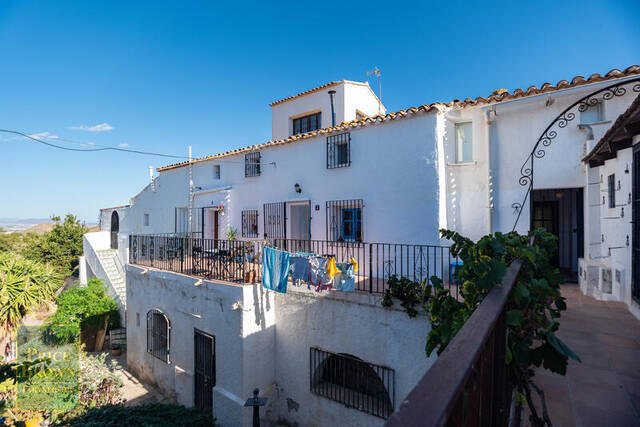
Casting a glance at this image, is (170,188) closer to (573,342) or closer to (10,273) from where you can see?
(10,273)

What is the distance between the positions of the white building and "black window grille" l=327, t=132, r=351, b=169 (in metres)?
0.03

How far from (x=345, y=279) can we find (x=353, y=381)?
2424 mm

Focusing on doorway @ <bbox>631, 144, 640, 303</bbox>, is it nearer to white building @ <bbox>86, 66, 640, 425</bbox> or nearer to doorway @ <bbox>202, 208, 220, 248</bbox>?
white building @ <bbox>86, 66, 640, 425</bbox>

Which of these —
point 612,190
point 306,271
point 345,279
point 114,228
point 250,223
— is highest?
point 612,190

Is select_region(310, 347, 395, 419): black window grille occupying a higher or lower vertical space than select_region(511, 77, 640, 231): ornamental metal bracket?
lower

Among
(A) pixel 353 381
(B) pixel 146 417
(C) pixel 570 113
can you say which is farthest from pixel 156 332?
(C) pixel 570 113

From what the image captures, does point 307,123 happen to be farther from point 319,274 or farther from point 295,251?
point 319,274

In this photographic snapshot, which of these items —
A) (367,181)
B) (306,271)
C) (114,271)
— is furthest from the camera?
(114,271)

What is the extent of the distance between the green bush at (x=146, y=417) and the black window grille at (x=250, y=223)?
6259 millimetres

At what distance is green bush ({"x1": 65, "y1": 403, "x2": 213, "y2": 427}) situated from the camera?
20.2 feet

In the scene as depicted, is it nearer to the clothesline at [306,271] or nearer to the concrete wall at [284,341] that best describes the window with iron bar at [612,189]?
the concrete wall at [284,341]

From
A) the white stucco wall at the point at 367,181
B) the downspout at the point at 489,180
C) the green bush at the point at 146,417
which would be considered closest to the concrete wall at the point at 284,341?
the green bush at the point at 146,417

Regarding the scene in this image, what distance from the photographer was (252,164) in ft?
39.4

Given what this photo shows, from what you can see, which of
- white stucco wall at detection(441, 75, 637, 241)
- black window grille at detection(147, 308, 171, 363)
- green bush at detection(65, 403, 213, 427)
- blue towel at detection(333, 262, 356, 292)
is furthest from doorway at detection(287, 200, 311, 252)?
green bush at detection(65, 403, 213, 427)
